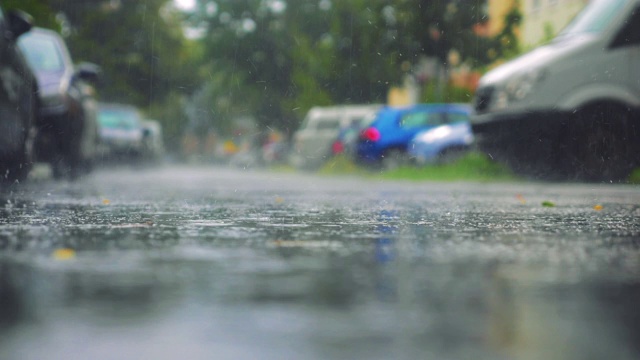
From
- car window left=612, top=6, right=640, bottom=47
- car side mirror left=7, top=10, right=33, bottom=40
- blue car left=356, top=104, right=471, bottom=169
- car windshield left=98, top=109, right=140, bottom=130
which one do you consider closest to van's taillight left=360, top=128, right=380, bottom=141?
blue car left=356, top=104, right=471, bottom=169

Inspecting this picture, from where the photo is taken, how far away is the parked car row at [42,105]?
1091cm

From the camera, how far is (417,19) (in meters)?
28.6

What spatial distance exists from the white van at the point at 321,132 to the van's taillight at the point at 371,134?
575cm

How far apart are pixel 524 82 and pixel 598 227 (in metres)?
7.24

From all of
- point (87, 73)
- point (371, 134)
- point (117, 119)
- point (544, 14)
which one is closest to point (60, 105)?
point (87, 73)

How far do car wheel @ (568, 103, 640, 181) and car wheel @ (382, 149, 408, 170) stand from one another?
952 cm

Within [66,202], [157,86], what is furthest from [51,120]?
[157,86]

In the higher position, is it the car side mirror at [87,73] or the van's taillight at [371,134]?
the car side mirror at [87,73]

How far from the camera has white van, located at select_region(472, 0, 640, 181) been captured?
13.7 metres

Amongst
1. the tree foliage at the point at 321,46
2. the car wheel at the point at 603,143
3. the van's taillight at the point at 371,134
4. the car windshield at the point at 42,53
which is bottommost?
the car wheel at the point at 603,143

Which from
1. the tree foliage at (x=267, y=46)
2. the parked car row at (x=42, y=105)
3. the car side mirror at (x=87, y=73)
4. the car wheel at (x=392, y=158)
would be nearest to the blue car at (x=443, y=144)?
the car wheel at (x=392, y=158)

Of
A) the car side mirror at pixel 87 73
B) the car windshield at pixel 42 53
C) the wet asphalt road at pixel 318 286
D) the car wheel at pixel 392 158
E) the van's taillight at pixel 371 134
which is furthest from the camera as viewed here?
the van's taillight at pixel 371 134

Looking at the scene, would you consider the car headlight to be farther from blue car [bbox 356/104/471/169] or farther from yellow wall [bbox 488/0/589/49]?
yellow wall [bbox 488/0/589/49]

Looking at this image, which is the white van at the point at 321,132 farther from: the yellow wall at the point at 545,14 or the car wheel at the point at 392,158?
the yellow wall at the point at 545,14
